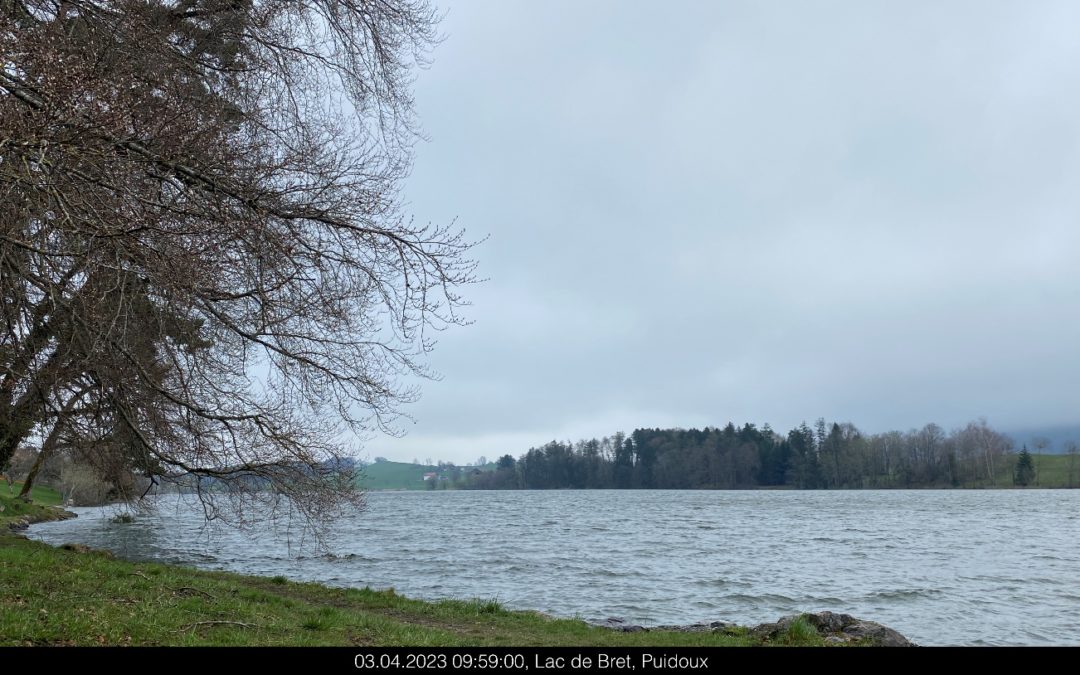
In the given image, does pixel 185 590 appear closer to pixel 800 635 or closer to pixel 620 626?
pixel 620 626

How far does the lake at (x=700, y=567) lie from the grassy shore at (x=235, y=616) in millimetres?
1307

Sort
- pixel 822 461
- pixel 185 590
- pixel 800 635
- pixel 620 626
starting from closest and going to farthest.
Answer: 1. pixel 800 635
2. pixel 185 590
3. pixel 620 626
4. pixel 822 461

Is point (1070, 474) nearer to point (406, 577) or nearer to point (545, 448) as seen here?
point (545, 448)

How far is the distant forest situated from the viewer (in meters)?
140

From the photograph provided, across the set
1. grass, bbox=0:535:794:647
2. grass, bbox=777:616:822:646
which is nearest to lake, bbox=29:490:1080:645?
grass, bbox=0:535:794:647

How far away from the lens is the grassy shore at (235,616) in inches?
314

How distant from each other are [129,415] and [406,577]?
1298 centimetres

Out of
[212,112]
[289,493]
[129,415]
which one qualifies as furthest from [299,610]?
[212,112]

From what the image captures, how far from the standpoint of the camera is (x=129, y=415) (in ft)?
36.9

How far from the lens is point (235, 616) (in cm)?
1008

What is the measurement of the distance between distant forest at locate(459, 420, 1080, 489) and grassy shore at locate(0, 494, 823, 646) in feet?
453

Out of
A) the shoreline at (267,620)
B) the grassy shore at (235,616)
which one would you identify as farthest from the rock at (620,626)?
the grassy shore at (235,616)

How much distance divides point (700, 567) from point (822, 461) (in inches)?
5109

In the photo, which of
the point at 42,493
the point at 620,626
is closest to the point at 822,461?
the point at 42,493
